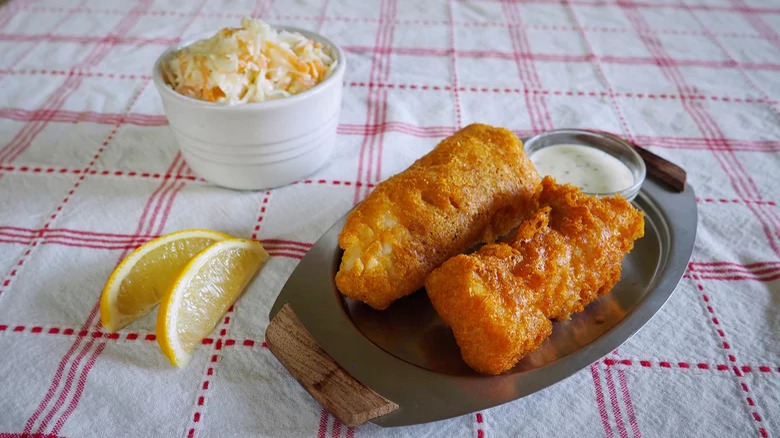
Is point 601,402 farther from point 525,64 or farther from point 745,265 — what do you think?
point 525,64

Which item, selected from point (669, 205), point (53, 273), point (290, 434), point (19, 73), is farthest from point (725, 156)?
point (19, 73)

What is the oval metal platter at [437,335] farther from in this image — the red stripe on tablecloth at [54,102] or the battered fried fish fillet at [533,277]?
the red stripe on tablecloth at [54,102]

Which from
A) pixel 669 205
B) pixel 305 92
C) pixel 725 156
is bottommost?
pixel 725 156

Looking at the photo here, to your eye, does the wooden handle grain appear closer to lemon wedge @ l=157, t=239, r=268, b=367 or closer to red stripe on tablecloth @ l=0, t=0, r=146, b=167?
lemon wedge @ l=157, t=239, r=268, b=367

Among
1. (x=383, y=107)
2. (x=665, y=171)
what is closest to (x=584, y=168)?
(x=665, y=171)

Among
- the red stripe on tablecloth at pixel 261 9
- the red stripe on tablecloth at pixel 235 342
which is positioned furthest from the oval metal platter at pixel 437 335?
the red stripe on tablecloth at pixel 261 9

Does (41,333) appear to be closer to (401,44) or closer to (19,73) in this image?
(19,73)
